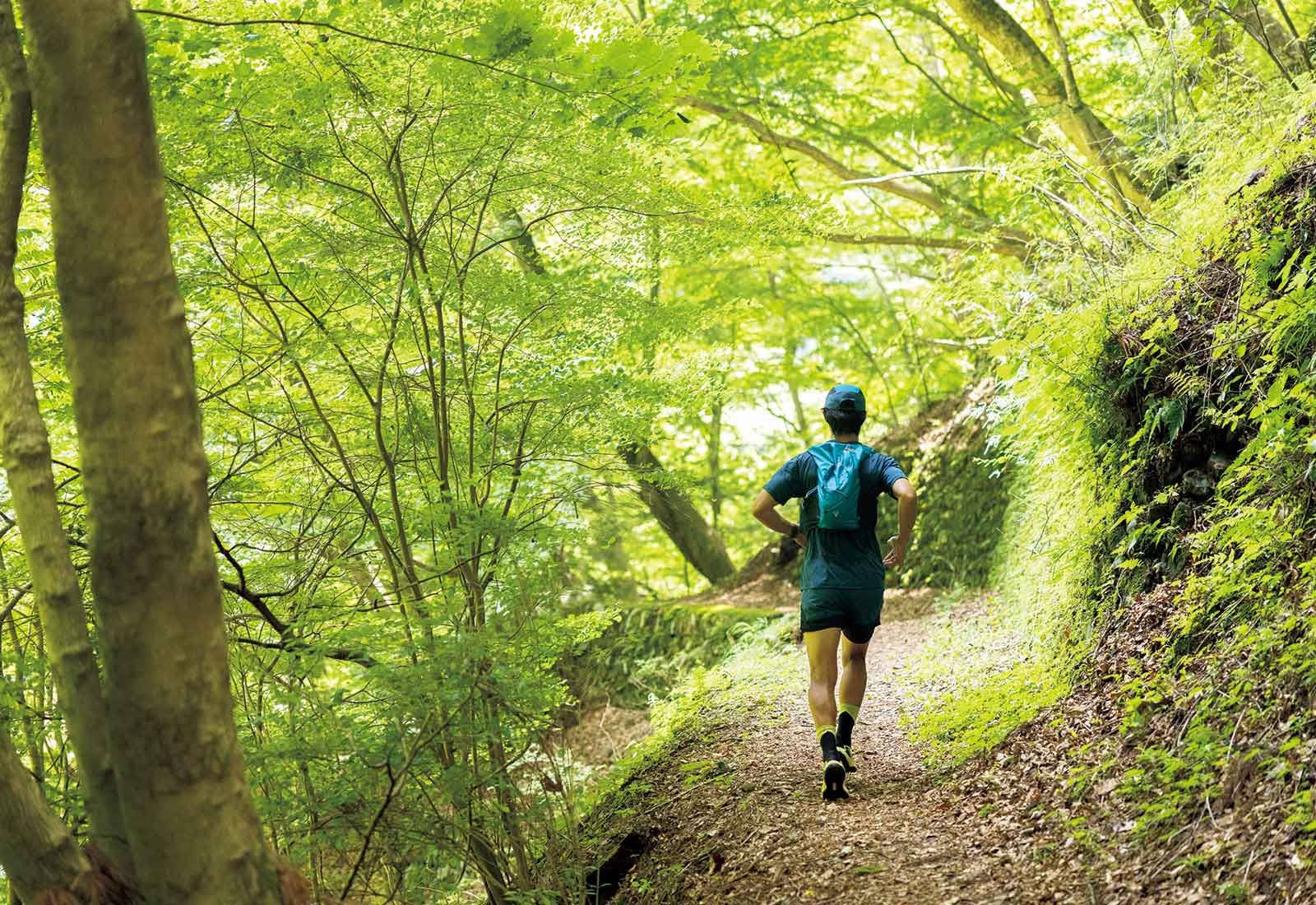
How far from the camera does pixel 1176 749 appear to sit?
3.61m

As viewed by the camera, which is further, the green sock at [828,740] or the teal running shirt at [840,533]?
the teal running shirt at [840,533]

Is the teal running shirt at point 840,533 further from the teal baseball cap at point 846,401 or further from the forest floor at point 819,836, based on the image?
the forest floor at point 819,836

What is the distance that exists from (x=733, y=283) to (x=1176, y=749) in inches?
441

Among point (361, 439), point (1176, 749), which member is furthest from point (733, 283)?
point (1176, 749)

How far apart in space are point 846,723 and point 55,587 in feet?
11.7

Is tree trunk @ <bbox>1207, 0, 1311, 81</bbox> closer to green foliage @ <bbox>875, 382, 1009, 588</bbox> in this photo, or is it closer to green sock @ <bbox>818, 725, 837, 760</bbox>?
green sock @ <bbox>818, 725, 837, 760</bbox>

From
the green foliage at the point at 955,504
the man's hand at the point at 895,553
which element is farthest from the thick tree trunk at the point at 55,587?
the green foliage at the point at 955,504

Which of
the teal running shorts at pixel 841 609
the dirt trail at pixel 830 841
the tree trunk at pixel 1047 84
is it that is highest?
the tree trunk at pixel 1047 84

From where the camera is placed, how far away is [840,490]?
16.8ft

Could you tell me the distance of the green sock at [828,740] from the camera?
16.3 feet

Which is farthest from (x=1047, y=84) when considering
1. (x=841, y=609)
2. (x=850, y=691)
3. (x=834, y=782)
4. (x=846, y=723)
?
(x=834, y=782)

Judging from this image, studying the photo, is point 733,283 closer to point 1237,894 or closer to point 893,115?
point 893,115

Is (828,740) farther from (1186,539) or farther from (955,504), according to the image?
(955,504)

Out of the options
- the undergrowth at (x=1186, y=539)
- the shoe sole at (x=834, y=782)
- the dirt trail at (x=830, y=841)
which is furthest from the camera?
the shoe sole at (x=834, y=782)
